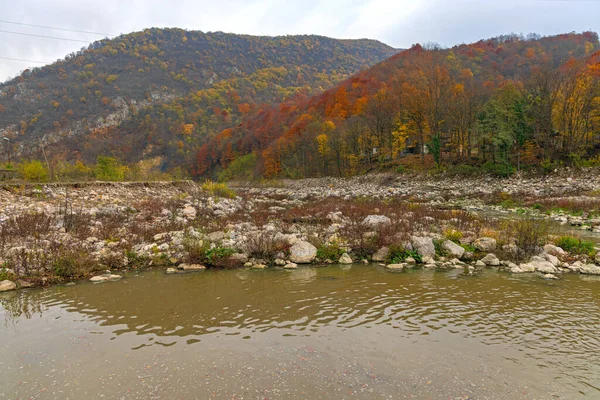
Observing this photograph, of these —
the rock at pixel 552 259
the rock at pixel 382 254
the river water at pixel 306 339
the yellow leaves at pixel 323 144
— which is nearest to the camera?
the river water at pixel 306 339

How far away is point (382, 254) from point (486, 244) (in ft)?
10.7

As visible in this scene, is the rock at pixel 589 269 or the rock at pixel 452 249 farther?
the rock at pixel 452 249

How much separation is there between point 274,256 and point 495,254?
6.44 m

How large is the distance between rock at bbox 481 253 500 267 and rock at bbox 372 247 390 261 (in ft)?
8.43

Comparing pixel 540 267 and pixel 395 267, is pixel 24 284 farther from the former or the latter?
pixel 540 267

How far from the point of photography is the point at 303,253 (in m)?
9.69

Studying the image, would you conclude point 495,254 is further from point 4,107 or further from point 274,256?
point 4,107

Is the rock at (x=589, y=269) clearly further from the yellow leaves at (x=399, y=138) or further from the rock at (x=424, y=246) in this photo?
the yellow leaves at (x=399, y=138)

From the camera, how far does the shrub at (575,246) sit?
31.4 ft

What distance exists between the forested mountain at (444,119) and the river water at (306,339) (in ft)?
100

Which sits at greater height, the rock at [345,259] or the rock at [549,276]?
the rock at [345,259]

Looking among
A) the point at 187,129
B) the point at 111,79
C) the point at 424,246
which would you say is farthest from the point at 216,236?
the point at 111,79

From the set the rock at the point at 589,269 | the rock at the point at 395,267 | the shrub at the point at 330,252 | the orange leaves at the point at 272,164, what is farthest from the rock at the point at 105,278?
the orange leaves at the point at 272,164

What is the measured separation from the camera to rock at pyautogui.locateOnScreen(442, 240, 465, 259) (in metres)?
9.66
